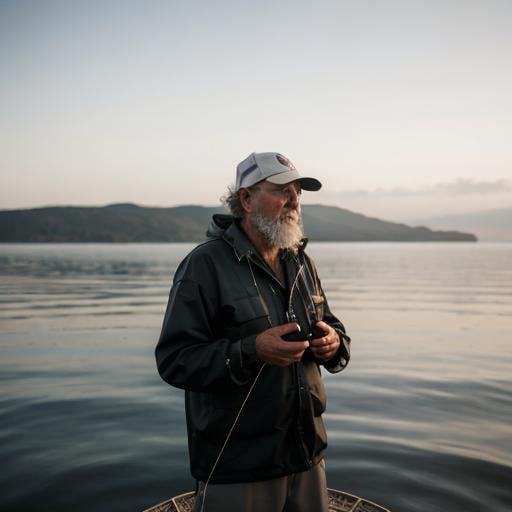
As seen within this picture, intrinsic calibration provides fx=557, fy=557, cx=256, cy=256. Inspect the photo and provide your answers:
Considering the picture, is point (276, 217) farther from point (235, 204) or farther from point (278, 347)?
point (278, 347)

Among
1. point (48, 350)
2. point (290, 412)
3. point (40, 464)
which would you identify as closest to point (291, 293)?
point (290, 412)

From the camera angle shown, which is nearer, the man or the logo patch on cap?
the man

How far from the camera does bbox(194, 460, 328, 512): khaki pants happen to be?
11.6 ft

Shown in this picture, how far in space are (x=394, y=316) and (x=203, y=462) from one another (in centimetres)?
2003

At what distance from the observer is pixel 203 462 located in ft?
11.8

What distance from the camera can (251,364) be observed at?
11.3ft

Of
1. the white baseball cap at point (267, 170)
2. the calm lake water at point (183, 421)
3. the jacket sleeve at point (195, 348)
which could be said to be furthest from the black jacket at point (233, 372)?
the calm lake water at point (183, 421)

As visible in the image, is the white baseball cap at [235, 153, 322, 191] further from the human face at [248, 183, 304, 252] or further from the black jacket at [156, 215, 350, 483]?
the black jacket at [156, 215, 350, 483]

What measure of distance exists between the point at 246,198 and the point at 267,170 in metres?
0.29

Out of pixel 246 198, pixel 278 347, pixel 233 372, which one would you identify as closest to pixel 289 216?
pixel 246 198

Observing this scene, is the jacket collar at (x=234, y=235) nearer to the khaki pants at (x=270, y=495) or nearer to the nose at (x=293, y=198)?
the nose at (x=293, y=198)

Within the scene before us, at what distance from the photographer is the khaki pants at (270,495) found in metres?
3.53

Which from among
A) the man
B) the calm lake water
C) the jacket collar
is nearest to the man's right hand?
the man

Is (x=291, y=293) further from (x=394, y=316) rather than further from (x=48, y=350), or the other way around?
(x=394, y=316)
